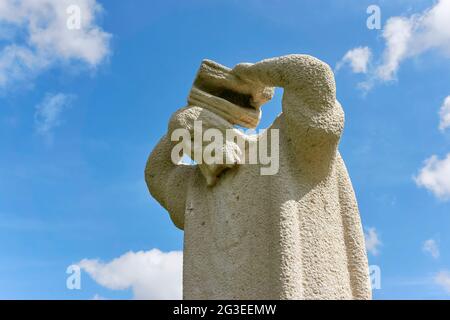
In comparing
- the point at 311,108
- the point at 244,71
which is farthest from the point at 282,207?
the point at 244,71

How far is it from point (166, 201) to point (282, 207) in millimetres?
1189

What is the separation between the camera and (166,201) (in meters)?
4.38

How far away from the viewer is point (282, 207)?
11.4ft

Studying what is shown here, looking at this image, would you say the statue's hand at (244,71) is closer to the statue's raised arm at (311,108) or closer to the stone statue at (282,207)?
the stone statue at (282,207)

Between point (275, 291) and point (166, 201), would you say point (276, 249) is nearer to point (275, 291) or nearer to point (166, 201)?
point (275, 291)

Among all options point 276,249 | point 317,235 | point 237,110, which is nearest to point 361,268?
point 317,235

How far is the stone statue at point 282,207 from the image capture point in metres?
3.44

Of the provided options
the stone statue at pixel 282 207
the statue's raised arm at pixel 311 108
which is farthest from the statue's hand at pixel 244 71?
the statue's raised arm at pixel 311 108

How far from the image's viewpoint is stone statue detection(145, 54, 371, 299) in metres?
3.44
